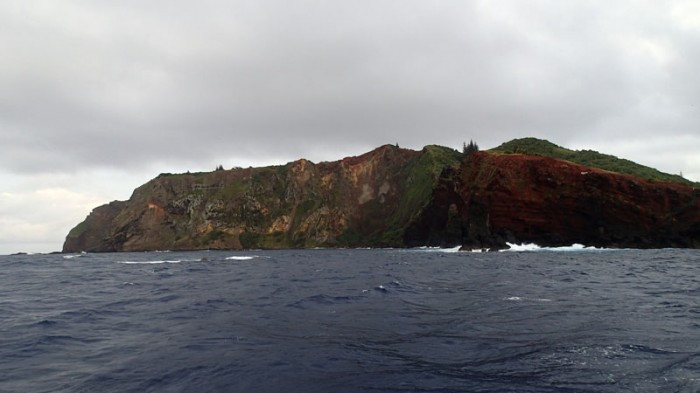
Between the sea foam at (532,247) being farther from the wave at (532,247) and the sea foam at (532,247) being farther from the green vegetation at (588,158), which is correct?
the green vegetation at (588,158)

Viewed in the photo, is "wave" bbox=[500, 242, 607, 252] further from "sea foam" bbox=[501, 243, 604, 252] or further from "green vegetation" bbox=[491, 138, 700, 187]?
"green vegetation" bbox=[491, 138, 700, 187]

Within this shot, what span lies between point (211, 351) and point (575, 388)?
1076cm

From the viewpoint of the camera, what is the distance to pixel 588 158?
149 metres

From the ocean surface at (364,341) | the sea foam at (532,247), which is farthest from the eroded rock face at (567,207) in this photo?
the ocean surface at (364,341)

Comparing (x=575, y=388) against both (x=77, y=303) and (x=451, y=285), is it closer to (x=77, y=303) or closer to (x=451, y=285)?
(x=451, y=285)

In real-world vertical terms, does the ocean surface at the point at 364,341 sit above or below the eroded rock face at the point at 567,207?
below

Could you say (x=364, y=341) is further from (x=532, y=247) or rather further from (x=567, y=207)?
(x=567, y=207)

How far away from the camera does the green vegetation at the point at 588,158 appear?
13188 cm

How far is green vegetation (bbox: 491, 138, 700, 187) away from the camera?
132 meters

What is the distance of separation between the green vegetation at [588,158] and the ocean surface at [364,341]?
11849 cm

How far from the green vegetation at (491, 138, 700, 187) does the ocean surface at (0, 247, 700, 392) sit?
4665 inches

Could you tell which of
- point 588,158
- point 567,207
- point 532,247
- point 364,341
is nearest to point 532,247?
point 532,247

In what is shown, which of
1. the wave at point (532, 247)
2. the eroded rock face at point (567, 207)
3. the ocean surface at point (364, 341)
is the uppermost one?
the eroded rock face at point (567, 207)

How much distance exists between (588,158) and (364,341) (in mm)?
157011
